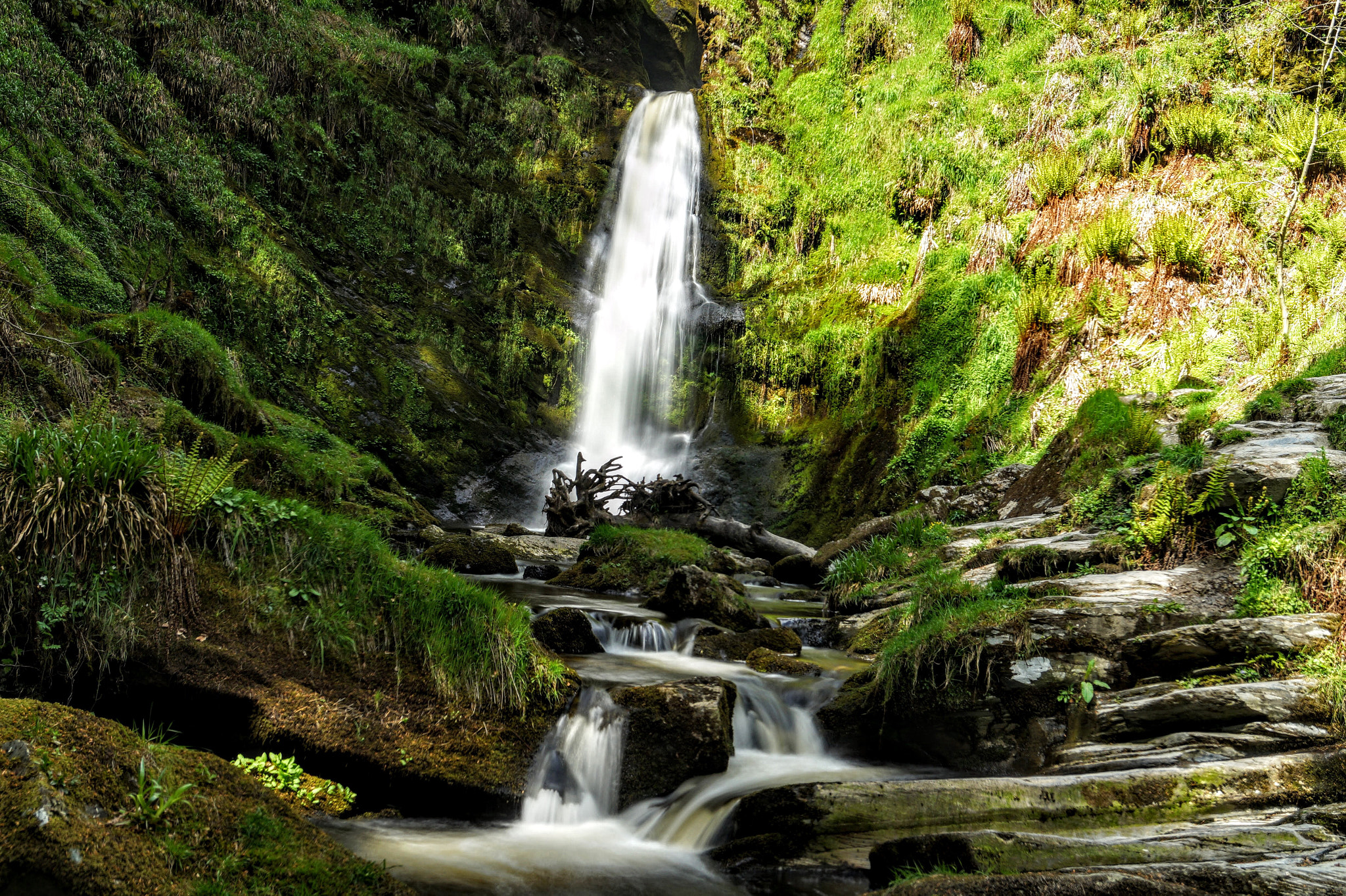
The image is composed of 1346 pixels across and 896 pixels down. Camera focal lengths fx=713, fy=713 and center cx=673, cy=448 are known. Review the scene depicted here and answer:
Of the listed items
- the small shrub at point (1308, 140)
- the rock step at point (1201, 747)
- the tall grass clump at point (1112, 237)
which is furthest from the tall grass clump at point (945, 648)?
the small shrub at point (1308, 140)

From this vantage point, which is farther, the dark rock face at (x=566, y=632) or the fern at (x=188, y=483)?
the dark rock face at (x=566, y=632)

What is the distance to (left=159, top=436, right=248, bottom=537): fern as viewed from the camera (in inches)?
162

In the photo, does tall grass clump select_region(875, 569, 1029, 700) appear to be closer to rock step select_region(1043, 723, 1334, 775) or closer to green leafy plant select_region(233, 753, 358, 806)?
rock step select_region(1043, 723, 1334, 775)

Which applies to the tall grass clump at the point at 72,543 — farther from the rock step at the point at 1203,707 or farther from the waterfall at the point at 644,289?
the waterfall at the point at 644,289

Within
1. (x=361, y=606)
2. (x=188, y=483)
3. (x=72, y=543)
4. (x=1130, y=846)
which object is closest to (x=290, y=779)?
(x=361, y=606)

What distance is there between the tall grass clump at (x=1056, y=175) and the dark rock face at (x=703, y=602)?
44.4 ft

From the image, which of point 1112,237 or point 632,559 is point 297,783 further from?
point 1112,237

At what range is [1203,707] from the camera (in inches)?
154

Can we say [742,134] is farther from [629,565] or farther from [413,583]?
[413,583]

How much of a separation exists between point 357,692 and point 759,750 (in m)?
2.97

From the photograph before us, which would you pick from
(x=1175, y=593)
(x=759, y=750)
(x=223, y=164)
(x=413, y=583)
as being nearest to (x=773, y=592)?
(x=759, y=750)

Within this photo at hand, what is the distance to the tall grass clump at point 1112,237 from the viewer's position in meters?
14.2

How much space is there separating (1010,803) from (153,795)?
364 cm

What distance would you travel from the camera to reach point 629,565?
A: 34.4 ft
